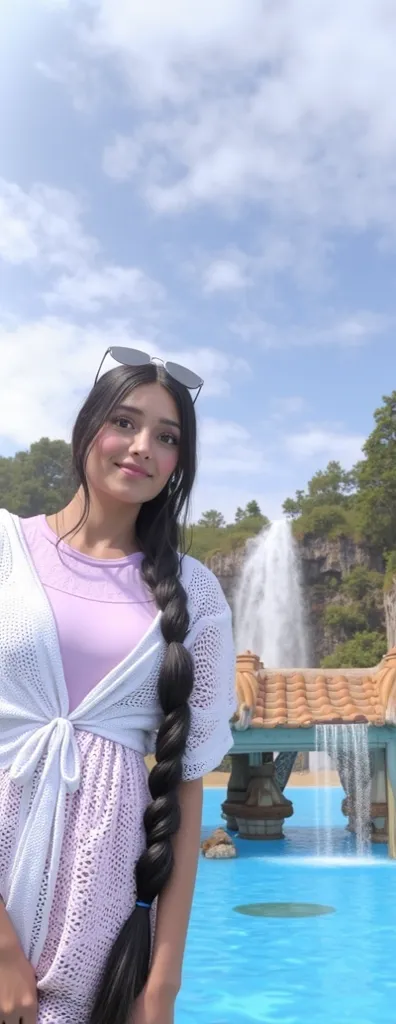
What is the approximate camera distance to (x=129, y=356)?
1.62 metres

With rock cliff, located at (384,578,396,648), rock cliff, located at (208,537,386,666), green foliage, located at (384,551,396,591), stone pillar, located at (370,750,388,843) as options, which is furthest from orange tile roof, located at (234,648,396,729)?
rock cliff, located at (208,537,386,666)

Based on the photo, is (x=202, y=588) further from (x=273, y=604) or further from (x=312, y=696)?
(x=273, y=604)

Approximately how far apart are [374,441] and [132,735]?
34.7 meters

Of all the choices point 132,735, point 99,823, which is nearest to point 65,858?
point 99,823

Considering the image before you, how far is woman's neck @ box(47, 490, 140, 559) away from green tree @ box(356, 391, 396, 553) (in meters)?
32.8

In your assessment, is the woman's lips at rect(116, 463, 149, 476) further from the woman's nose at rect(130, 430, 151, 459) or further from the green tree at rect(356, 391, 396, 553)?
the green tree at rect(356, 391, 396, 553)

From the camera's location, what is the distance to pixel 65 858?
1.33 metres

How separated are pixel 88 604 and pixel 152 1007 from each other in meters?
0.62

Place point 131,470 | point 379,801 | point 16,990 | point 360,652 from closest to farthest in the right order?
point 16,990
point 131,470
point 379,801
point 360,652

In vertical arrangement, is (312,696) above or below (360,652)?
below

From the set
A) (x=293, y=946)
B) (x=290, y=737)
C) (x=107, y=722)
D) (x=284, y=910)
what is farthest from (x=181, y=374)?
(x=290, y=737)

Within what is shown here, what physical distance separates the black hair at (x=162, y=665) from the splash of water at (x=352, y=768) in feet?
28.6

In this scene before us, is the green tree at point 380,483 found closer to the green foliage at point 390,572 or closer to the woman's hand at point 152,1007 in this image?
the green foliage at point 390,572

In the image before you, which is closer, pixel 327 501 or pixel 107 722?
pixel 107 722
